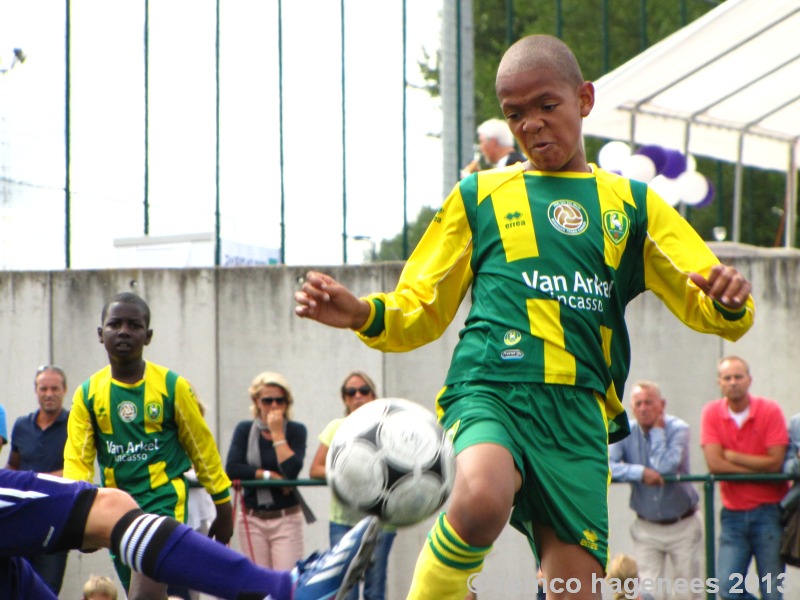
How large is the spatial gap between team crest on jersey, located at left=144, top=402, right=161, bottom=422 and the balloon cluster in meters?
5.00

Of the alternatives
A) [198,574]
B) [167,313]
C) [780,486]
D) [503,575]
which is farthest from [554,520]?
[167,313]

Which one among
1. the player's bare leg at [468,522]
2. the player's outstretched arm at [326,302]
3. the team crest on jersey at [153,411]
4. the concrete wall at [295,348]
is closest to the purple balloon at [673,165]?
the concrete wall at [295,348]

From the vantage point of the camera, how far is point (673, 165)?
1128 cm

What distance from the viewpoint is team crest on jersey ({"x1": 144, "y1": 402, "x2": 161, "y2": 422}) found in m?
7.47

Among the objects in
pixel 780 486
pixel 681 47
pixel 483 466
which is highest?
pixel 681 47

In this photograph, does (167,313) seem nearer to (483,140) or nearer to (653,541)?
(483,140)

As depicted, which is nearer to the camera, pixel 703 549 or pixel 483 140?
pixel 703 549

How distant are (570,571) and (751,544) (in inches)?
162

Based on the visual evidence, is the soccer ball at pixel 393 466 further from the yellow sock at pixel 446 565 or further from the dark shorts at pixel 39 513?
the dark shorts at pixel 39 513

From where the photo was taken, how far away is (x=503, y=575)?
31.0 ft

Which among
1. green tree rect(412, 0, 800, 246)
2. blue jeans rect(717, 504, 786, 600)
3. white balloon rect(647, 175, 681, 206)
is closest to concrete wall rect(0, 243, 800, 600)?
white balloon rect(647, 175, 681, 206)

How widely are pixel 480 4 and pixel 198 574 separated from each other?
21.7 metres

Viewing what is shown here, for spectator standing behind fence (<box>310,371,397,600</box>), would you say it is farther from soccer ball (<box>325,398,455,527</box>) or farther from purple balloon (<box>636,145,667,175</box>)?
soccer ball (<box>325,398,455,527</box>)

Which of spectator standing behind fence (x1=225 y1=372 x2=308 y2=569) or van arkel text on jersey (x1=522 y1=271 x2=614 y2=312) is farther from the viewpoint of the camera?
spectator standing behind fence (x1=225 y1=372 x2=308 y2=569)
